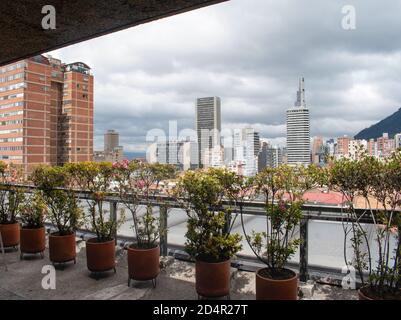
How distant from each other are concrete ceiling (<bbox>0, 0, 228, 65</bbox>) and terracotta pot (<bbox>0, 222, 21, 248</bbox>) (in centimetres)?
293

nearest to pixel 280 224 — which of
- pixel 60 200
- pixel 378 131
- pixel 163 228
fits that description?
pixel 163 228

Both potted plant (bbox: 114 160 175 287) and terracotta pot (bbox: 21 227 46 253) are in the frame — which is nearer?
potted plant (bbox: 114 160 175 287)

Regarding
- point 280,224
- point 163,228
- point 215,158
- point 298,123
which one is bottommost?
point 163,228

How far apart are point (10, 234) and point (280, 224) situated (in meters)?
4.43

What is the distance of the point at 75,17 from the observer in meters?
2.70

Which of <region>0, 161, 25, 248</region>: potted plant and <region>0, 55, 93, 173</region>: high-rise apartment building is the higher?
<region>0, 55, 93, 173</region>: high-rise apartment building

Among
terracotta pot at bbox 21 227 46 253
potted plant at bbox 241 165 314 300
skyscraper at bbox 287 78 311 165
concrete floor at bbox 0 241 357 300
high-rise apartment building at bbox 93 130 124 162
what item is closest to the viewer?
potted plant at bbox 241 165 314 300

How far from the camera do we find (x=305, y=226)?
→ 3307mm

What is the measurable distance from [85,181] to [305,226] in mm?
2978

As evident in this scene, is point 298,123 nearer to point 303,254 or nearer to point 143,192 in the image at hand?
point 303,254

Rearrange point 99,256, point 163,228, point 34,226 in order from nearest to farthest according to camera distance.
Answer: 1. point 99,256
2. point 163,228
3. point 34,226

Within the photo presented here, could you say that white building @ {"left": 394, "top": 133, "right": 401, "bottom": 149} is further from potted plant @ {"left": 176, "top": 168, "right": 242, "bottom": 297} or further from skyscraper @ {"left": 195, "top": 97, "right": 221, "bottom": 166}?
skyscraper @ {"left": 195, "top": 97, "right": 221, "bottom": 166}

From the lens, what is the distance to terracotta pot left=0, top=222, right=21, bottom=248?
15.7ft

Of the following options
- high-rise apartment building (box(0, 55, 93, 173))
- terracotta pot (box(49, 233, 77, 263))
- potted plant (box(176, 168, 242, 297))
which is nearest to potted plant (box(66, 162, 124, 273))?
terracotta pot (box(49, 233, 77, 263))
